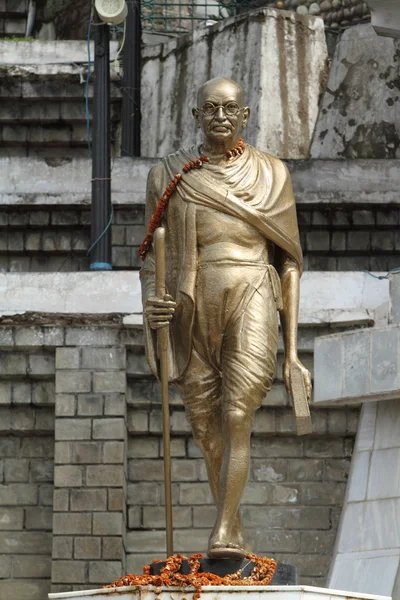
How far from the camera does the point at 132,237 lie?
1933 cm

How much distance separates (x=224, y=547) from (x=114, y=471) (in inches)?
218

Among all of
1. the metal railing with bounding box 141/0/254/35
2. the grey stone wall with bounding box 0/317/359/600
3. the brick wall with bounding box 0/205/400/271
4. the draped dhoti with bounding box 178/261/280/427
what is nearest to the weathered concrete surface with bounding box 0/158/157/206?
the brick wall with bounding box 0/205/400/271

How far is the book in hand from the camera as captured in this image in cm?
1107

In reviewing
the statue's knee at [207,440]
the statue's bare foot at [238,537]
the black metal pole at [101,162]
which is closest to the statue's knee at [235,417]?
the statue's knee at [207,440]

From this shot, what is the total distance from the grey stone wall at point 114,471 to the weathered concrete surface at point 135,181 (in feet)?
10.6

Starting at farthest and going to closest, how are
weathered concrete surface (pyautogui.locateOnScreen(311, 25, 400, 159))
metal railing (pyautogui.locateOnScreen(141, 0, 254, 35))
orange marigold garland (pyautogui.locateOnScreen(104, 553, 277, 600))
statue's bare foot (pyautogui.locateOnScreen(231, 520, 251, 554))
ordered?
metal railing (pyautogui.locateOnScreen(141, 0, 254, 35)) → weathered concrete surface (pyautogui.locateOnScreen(311, 25, 400, 159)) → statue's bare foot (pyautogui.locateOnScreen(231, 520, 251, 554)) → orange marigold garland (pyautogui.locateOnScreen(104, 553, 277, 600))

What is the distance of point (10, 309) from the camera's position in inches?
670

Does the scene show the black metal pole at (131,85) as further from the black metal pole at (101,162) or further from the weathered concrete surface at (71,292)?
the weathered concrete surface at (71,292)

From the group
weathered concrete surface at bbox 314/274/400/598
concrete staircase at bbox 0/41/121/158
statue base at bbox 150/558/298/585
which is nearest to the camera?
statue base at bbox 150/558/298/585

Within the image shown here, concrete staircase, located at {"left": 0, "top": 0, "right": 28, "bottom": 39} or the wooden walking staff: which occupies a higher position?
concrete staircase, located at {"left": 0, "top": 0, "right": 28, "bottom": 39}

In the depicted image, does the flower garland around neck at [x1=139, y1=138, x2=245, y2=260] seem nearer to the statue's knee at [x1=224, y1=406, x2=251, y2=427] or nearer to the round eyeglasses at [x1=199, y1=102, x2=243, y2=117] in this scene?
the round eyeglasses at [x1=199, y1=102, x2=243, y2=117]

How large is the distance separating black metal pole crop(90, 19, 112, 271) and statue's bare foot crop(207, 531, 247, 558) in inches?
291

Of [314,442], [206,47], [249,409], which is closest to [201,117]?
[249,409]

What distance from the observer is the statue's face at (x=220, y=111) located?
37.2 feet
